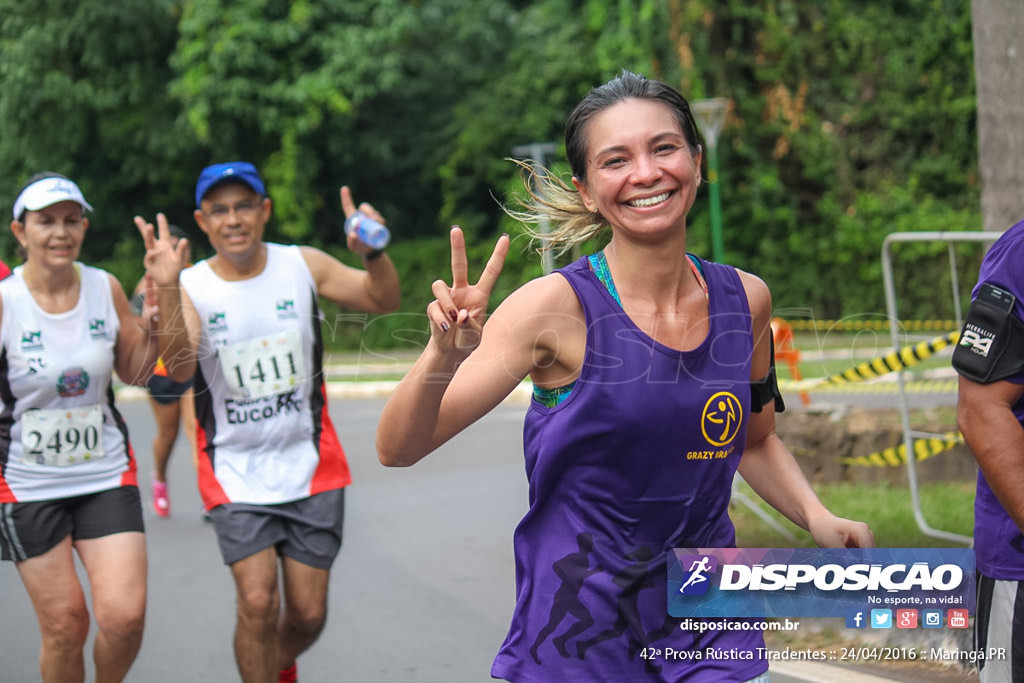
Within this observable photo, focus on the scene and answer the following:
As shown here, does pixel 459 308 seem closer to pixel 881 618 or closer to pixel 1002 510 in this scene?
pixel 881 618

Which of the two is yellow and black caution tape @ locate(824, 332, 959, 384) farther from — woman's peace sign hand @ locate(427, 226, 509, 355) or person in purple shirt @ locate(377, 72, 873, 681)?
woman's peace sign hand @ locate(427, 226, 509, 355)

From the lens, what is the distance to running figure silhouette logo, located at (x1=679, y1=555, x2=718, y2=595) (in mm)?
2744

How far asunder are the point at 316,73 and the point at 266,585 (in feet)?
73.5

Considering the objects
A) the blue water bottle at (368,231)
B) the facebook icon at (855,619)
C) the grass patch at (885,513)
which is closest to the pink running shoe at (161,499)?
the grass patch at (885,513)

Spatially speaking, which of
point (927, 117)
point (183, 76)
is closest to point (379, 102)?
point (183, 76)

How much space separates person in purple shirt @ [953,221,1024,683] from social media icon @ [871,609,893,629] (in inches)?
12.2

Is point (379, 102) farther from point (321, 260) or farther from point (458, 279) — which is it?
point (458, 279)

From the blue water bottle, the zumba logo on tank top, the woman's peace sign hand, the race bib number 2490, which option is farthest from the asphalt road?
the woman's peace sign hand

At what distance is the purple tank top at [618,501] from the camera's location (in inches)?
106

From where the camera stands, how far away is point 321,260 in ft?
16.9

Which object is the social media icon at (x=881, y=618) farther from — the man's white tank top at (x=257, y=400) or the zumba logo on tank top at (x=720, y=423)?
the man's white tank top at (x=257, y=400)

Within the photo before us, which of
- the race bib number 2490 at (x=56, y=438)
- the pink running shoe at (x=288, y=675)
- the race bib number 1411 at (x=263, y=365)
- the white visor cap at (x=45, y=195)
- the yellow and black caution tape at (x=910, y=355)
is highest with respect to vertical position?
the white visor cap at (x=45, y=195)

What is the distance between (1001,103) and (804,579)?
455 centimetres

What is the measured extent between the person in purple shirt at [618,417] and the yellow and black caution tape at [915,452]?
3.91 meters
